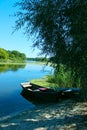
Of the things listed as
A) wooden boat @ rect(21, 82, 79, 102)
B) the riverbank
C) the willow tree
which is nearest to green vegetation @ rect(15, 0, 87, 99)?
the willow tree

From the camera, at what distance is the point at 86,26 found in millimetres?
8438

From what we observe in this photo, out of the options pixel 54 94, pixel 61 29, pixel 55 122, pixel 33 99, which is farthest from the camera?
pixel 33 99

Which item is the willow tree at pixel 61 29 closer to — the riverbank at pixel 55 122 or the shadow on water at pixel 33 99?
the riverbank at pixel 55 122

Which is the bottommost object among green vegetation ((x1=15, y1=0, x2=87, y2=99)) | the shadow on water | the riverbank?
the shadow on water

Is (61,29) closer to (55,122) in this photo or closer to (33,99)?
(55,122)

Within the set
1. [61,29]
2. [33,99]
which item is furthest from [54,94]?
[61,29]

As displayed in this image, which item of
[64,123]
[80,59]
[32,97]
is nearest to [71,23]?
[80,59]

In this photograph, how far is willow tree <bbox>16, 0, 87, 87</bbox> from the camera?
8539 mm

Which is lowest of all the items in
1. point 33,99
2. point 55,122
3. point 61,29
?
point 33,99

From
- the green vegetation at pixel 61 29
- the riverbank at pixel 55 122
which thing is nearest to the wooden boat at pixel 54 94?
the riverbank at pixel 55 122

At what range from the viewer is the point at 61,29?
929cm

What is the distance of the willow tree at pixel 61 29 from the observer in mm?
8539

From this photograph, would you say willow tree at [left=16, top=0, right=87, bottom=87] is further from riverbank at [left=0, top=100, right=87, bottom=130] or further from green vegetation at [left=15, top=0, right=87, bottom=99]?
riverbank at [left=0, top=100, right=87, bottom=130]

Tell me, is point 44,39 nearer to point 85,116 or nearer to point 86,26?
point 86,26
